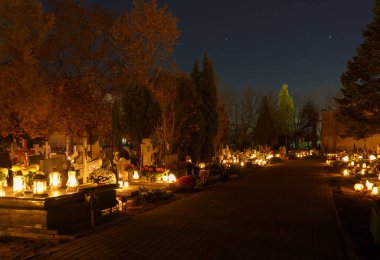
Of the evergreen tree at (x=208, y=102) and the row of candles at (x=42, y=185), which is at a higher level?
the evergreen tree at (x=208, y=102)

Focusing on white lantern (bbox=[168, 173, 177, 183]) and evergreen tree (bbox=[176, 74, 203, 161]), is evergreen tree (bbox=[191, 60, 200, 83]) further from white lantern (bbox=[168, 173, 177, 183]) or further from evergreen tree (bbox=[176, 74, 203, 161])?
white lantern (bbox=[168, 173, 177, 183])

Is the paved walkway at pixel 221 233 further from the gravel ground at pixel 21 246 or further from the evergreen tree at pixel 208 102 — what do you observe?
the evergreen tree at pixel 208 102

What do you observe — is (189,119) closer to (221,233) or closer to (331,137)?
(221,233)

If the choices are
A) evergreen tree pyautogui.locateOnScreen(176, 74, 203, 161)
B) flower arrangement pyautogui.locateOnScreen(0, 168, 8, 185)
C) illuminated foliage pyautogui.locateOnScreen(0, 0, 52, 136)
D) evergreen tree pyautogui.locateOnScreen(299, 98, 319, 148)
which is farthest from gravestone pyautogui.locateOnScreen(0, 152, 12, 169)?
evergreen tree pyautogui.locateOnScreen(299, 98, 319, 148)

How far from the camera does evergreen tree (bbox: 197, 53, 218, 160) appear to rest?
2914cm

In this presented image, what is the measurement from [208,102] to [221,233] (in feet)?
66.5

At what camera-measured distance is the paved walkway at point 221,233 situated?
7809 millimetres

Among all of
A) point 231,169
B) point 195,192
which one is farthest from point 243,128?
point 195,192

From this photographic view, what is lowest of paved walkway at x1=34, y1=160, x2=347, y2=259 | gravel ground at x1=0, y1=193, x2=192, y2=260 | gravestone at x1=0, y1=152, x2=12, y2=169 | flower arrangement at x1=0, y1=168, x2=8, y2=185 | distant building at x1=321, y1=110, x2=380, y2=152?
paved walkway at x1=34, y1=160, x2=347, y2=259

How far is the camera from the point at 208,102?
2933cm

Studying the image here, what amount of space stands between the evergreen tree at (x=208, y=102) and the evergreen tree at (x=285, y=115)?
36457 millimetres

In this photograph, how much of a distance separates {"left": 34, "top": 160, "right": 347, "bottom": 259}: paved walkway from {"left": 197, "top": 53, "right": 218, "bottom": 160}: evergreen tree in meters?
14.2

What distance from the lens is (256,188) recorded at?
18719 millimetres

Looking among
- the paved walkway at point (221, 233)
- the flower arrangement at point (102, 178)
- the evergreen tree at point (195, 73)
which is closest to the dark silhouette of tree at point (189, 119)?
the evergreen tree at point (195, 73)
